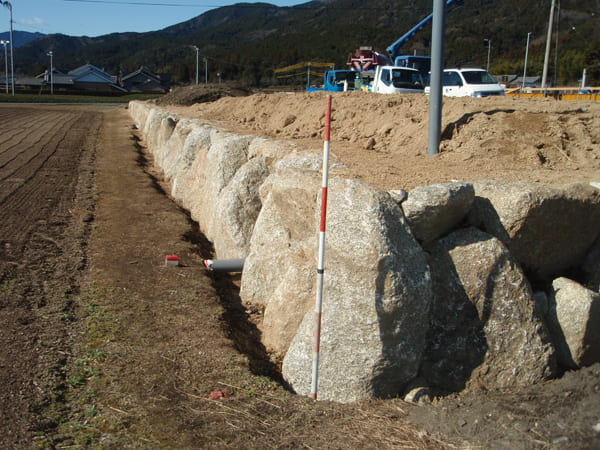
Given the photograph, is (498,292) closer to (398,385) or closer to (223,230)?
(398,385)

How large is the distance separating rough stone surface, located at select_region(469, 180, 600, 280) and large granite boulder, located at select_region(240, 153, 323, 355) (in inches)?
58.9

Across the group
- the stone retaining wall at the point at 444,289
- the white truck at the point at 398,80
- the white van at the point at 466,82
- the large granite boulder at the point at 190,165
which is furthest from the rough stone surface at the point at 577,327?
the white truck at the point at 398,80

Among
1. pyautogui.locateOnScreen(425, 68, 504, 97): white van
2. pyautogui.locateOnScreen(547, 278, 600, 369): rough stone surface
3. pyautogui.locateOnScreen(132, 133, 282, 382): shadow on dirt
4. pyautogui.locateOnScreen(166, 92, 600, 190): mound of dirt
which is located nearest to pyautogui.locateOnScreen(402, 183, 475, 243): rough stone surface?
pyautogui.locateOnScreen(166, 92, 600, 190): mound of dirt

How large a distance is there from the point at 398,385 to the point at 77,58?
698 feet

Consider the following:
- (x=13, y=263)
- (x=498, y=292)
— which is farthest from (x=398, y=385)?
(x=13, y=263)

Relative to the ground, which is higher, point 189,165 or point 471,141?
point 471,141

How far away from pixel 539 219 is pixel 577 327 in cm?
91

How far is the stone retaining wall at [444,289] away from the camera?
12.9ft

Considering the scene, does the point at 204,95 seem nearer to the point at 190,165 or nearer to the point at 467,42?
the point at 190,165

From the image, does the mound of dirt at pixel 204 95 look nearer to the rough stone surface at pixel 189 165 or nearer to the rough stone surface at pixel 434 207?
the rough stone surface at pixel 189 165

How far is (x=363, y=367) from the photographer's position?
12.8 ft

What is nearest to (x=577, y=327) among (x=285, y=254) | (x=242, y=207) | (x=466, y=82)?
(x=285, y=254)

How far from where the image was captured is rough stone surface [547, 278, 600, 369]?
170 inches

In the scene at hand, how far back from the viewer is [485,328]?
416 centimetres
